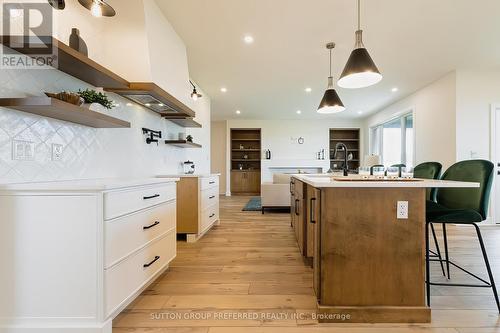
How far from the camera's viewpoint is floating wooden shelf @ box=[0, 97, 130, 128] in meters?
1.31

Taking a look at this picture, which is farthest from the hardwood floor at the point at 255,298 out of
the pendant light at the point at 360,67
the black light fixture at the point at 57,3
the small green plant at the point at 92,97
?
the black light fixture at the point at 57,3

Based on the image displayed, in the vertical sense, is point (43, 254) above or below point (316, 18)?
below

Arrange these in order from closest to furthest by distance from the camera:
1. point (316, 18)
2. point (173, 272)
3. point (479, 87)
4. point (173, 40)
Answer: point (173, 272)
point (316, 18)
point (173, 40)
point (479, 87)

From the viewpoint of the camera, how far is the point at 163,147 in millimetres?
3393

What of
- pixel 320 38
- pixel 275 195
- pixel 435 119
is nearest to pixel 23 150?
pixel 320 38

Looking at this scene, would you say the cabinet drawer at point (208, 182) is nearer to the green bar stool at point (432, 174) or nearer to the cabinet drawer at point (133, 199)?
the cabinet drawer at point (133, 199)

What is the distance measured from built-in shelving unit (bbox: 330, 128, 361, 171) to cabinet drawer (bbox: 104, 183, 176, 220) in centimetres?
752

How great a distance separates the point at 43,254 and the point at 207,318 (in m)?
1.01

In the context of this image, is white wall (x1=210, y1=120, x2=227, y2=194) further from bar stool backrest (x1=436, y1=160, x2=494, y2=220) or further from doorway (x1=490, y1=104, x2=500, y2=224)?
bar stool backrest (x1=436, y1=160, x2=494, y2=220)

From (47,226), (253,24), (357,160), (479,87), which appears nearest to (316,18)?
(253,24)

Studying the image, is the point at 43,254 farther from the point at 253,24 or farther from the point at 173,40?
the point at 253,24

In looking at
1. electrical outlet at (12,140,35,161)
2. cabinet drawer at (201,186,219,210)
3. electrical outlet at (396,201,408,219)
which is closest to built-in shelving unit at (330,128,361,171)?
cabinet drawer at (201,186,219,210)

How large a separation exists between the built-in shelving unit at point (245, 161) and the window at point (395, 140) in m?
3.78

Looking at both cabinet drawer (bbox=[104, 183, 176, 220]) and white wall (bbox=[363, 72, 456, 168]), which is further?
white wall (bbox=[363, 72, 456, 168])
